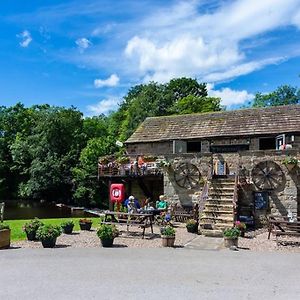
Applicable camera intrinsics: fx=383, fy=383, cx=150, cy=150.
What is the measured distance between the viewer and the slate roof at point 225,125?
71.5ft

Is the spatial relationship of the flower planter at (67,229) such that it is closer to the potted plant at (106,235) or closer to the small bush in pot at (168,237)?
the potted plant at (106,235)

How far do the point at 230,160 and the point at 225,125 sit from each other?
15.2 ft

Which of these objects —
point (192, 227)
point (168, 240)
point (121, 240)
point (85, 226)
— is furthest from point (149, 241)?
point (85, 226)

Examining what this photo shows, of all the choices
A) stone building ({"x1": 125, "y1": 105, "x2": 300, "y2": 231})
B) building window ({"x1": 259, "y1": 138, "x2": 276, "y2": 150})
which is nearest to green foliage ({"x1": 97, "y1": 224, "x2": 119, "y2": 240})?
stone building ({"x1": 125, "y1": 105, "x2": 300, "y2": 231})

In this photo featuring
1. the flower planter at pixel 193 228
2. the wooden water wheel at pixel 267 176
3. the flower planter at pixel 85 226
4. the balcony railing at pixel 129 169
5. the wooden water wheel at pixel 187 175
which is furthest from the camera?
the balcony railing at pixel 129 169

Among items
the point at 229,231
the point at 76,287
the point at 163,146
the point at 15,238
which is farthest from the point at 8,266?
the point at 163,146

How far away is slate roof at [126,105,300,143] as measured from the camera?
2178 cm

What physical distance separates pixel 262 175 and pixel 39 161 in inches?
1171

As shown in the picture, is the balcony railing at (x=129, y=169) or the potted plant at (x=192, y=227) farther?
the balcony railing at (x=129, y=169)

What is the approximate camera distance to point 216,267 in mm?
9227

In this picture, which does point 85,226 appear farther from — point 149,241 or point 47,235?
point 47,235

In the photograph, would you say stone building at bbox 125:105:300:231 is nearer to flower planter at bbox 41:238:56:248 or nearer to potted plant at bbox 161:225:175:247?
potted plant at bbox 161:225:175:247

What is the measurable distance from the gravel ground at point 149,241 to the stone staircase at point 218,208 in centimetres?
86

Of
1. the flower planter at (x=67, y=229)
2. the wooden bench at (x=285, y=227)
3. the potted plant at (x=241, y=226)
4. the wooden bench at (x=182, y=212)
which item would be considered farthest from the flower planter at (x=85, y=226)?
the wooden bench at (x=285, y=227)
